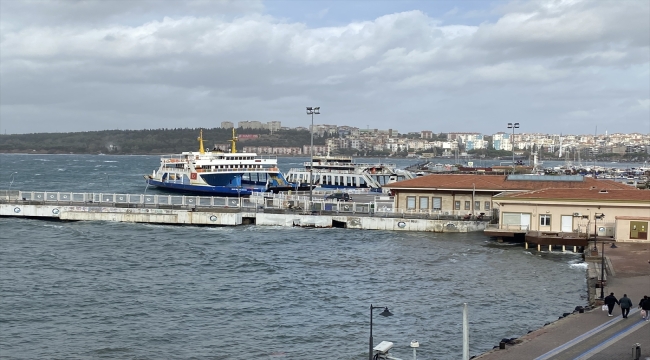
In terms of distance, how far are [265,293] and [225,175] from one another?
60.9 m

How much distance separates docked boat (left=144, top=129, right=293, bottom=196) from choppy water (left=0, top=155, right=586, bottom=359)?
40.7 m

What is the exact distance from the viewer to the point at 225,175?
302ft

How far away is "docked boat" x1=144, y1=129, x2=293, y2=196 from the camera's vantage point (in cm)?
9038

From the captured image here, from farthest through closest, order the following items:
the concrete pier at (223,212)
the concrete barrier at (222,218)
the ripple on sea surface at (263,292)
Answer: the concrete pier at (223,212)
the concrete barrier at (222,218)
the ripple on sea surface at (263,292)

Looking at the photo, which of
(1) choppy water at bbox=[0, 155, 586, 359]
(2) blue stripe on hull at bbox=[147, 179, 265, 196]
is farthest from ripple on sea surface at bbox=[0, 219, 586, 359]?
(2) blue stripe on hull at bbox=[147, 179, 265, 196]

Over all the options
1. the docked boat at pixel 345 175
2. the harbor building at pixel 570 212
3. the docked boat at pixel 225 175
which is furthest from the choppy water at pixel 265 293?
the docked boat at pixel 345 175

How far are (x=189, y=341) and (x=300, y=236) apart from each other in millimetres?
25051

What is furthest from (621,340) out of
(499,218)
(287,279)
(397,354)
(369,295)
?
(499,218)

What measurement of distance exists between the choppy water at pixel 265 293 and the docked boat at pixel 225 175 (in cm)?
4071

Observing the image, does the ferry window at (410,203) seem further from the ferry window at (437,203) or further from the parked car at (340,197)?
the parked car at (340,197)

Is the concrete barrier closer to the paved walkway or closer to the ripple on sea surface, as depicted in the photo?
the ripple on sea surface

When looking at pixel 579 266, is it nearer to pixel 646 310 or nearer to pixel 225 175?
pixel 646 310

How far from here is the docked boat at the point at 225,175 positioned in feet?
297

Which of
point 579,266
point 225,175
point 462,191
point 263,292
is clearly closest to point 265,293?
point 263,292
